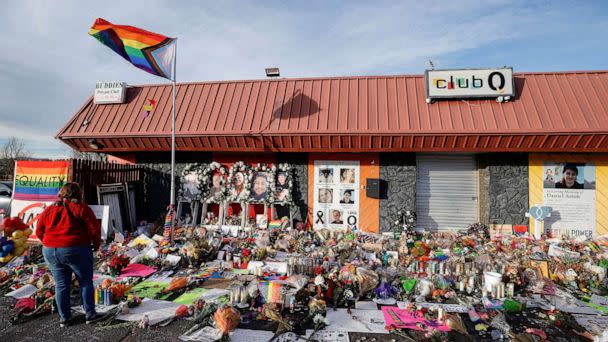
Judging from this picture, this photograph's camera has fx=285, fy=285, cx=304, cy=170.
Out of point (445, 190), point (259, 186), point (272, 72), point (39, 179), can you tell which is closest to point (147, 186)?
point (39, 179)

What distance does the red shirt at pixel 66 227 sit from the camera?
417cm

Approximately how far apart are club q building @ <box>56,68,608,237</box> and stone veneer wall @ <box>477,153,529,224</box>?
0.12ft

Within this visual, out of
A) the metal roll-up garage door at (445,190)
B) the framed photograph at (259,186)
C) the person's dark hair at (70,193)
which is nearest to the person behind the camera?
the person's dark hair at (70,193)

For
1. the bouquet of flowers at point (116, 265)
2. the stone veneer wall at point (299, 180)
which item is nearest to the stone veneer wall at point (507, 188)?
the stone veneer wall at point (299, 180)

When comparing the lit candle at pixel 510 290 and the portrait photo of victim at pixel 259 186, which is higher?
the portrait photo of victim at pixel 259 186

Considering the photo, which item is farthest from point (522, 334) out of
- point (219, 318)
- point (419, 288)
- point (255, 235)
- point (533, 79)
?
point (533, 79)

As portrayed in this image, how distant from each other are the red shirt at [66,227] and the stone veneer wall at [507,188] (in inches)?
447

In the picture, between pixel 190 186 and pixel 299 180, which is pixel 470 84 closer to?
pixel 299 180

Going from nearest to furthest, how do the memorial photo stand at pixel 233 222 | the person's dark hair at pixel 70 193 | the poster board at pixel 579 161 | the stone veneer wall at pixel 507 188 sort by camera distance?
the person's dark hair at pixel 70 193 → the poster board at pixel 579 161 → the stone veneer wall at pixel 507 188 → the memorial photo stand at pixel 233 222

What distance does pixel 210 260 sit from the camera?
774 cm

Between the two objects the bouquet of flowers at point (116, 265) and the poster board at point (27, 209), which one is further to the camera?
the poster board at point (27, 209)

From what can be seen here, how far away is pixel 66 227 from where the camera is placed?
417cm

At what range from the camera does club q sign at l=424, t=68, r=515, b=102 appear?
980cm

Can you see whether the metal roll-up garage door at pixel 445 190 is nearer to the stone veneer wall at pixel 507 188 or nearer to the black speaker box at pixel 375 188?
the stone veneer wall at pixel 507 188
